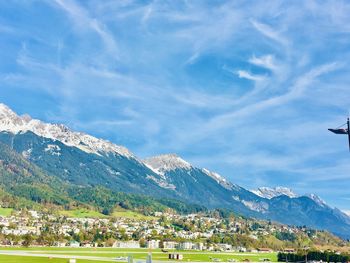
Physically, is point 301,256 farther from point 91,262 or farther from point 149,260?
point 149,260

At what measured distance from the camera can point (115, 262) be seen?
120188 millimetres

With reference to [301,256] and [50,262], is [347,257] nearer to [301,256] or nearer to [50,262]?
[301,256]

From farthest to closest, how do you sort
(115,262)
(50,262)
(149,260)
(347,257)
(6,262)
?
(347,257)
(115,262)
(50,262)
(6,262)
(149,260)

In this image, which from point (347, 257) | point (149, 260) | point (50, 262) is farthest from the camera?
point (347, 257)

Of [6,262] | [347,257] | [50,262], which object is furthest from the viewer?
[347,257]

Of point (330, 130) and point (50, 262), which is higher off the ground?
point (330, 130)

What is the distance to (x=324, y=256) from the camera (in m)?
190

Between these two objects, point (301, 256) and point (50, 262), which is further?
point (301, 256)

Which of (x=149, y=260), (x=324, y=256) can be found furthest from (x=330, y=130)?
(x=324, y=256)

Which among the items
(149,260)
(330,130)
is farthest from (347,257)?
(149,260)

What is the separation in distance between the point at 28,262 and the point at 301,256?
391 feet

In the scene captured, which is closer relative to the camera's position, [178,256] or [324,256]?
[178,256]

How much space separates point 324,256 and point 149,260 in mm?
166229

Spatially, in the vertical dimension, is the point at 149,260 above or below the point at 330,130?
below
